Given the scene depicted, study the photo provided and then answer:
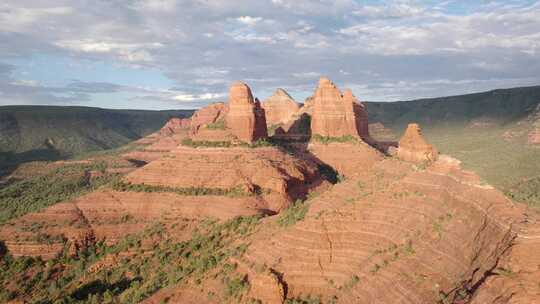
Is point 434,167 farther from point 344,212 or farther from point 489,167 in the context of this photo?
point 489,167

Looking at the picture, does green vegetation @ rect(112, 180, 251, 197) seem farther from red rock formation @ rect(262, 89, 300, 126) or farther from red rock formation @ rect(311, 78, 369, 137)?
→ red rock formation @ rect(262, 89, 300, 126)

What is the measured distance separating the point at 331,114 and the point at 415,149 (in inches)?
1942

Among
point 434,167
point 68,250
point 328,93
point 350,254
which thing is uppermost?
point 328,93

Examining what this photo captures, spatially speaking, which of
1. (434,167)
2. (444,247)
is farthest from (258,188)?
(444,247)

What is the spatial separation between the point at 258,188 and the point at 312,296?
108 feet

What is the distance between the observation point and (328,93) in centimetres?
8544

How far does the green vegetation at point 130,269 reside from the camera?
36188 millimetres

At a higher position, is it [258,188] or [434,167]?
[434,167]

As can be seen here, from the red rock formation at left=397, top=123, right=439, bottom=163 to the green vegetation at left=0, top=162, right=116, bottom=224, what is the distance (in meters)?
48.6

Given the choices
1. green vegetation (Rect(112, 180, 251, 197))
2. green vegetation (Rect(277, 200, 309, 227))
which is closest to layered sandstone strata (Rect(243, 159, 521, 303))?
green vegetation (Rect(277, 200, 309, 227))

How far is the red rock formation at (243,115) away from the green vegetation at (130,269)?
63.3ft

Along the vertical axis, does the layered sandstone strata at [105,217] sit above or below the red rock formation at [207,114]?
below

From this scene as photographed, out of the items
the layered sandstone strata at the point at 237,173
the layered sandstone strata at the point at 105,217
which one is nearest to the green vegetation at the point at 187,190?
the layered sandstone strata at the point at 237,173

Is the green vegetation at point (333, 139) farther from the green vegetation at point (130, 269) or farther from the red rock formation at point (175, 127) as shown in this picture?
the red rock formation at point (175, 127)
